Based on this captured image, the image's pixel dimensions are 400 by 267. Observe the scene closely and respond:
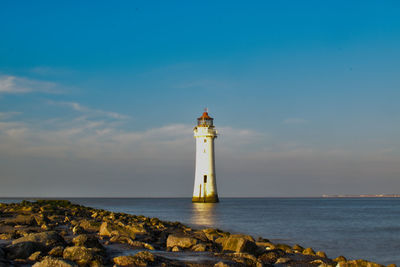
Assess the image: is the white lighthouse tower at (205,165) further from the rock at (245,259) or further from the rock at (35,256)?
the rock at (35,256)

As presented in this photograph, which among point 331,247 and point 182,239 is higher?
point 182,239

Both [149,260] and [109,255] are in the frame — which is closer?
[149,260]

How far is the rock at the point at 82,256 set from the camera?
6586 millimetres

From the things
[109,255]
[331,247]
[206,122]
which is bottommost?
[331,247]

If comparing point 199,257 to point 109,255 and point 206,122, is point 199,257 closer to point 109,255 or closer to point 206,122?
point 109,255

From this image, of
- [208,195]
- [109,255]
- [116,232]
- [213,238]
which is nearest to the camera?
[109,255]

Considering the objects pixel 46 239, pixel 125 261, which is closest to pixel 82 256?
pixel 125 261

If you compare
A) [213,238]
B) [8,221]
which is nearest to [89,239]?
[213,238]

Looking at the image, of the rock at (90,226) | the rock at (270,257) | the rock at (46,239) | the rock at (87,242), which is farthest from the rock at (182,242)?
the rock at (90,226)

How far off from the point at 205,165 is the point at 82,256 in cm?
3694

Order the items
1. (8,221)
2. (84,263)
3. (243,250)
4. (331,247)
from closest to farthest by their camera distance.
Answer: (84,263) → (243,250) → (8,221) → (331,247)

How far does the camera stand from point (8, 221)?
1373 centimetres

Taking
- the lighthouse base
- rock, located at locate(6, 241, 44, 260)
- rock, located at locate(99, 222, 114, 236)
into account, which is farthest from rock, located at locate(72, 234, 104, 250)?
the lighthouse base

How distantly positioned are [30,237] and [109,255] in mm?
1496
